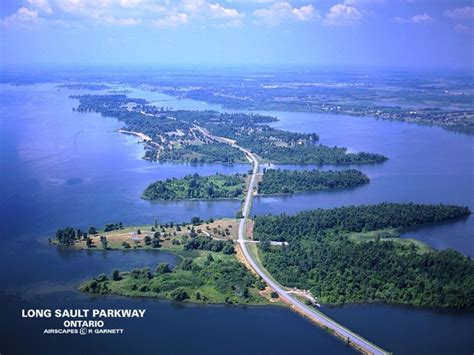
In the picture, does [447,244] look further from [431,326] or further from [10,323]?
[10,323]

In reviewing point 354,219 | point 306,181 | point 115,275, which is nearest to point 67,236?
point 115,275

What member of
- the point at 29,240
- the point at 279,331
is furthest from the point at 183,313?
the point at 29,240

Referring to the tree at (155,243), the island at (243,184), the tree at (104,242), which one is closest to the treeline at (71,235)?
the tree at (104,242)

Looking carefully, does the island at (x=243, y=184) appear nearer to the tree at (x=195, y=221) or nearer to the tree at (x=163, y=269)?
the tree at (x=195, y=221)

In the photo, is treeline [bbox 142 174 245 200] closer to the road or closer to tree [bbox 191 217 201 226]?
tree [bbox 191 217 201 226]

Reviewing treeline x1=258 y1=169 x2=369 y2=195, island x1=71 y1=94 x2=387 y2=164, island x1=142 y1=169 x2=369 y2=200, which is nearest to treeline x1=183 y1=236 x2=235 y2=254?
island x1=142 y1=169 x2=369 y2=200

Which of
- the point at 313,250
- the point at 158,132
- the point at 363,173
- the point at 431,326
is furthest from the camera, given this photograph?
the point at 158,132

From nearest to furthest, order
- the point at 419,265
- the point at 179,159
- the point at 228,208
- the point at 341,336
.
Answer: the point at 341,336 < the point at 419,265 < the point at 228,208 < the point at 179,159
